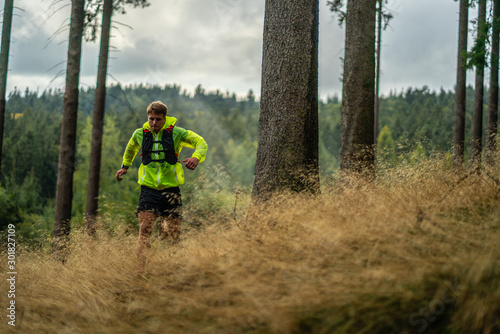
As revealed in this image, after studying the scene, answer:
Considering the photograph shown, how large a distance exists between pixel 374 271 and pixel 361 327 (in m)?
0.35

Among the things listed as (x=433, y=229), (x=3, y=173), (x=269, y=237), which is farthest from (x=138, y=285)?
(x=3, y=173)

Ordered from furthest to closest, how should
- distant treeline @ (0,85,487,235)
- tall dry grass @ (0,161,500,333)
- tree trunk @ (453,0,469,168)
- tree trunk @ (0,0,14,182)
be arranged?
1. distant treeline @ (0,85,487,235)
2. tree trunk @ (0,0,14,182)
3. tree trunk @ (453,0,469,168)
4. tall dry grass @ (0,161,500,333)

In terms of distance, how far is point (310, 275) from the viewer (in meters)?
2.73

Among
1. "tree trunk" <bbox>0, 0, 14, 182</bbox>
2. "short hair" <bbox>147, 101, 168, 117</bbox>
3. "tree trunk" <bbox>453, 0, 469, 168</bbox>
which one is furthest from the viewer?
"tree trunk" <bbox>0, 0, 14, 182</bbox>

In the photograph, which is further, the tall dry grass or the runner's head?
the runner's head

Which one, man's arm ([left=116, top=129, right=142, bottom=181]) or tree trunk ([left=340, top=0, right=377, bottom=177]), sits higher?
tree trunk ([left=340, top=0, right=377, bottom=177])

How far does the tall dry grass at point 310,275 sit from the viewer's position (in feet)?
7.72

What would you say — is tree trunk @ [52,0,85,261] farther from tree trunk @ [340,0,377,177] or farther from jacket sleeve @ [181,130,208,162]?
tree trunk @ [340,0,377,177]

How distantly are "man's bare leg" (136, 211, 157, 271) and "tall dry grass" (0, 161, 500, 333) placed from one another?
0.11 meters

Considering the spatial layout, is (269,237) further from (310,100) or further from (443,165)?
(443,165)

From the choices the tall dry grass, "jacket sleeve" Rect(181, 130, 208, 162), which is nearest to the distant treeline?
"jacket sleeve" Rect(181, 130, 208, 162)

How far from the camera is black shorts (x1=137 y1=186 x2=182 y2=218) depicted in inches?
192

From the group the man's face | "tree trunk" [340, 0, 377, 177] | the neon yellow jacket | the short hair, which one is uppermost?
"tree trunk" [340, 0, 377, 177]

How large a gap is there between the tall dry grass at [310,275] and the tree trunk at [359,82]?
266cm
